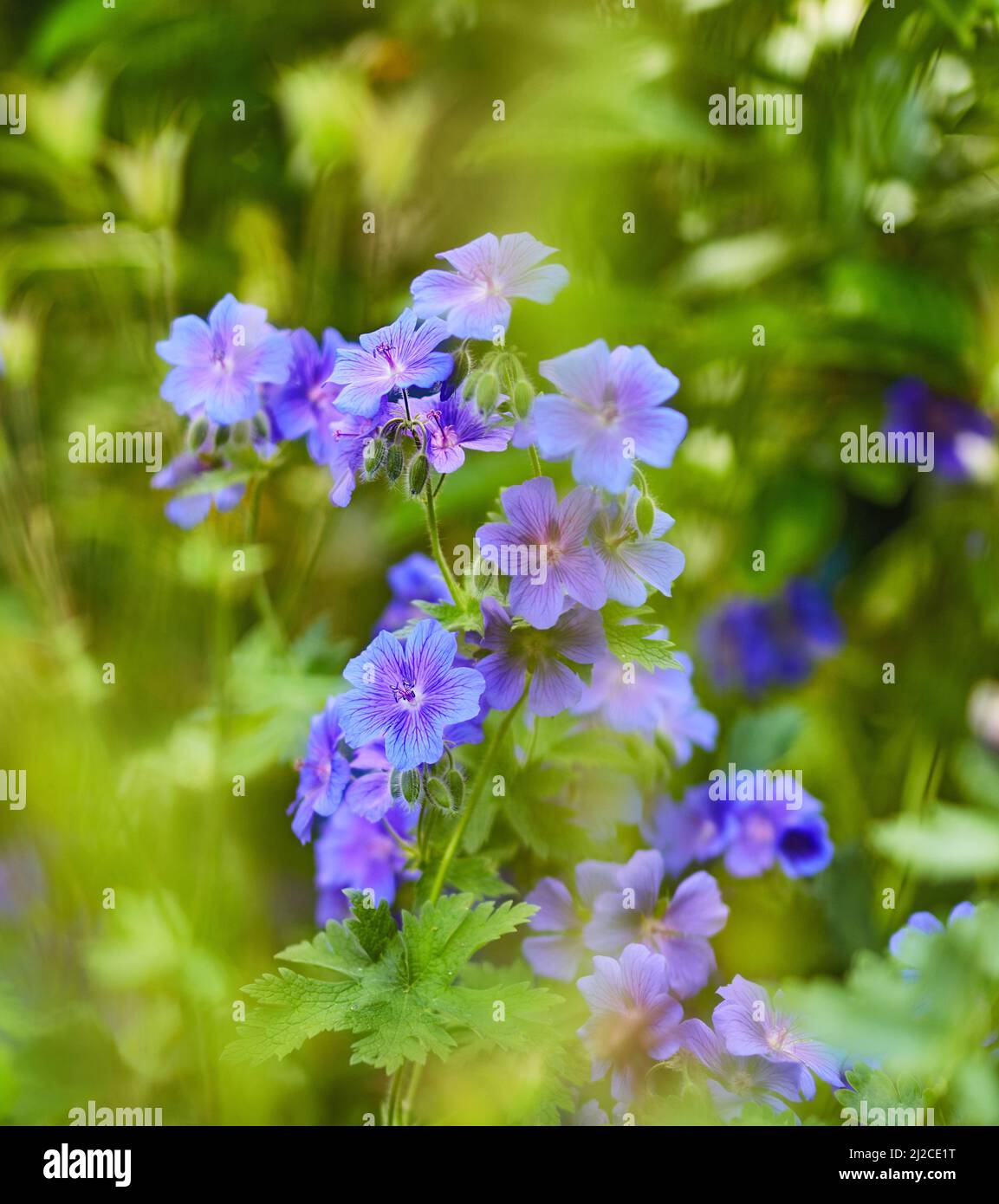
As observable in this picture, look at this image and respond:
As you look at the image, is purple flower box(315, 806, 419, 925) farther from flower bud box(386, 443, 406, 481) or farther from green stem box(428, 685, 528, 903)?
flower bud box(386, 443, 406, 481)

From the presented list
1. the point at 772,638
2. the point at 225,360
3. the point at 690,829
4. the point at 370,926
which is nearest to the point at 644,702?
the point at 690,829

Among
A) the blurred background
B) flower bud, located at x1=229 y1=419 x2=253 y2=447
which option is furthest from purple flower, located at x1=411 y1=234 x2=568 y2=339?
the blurred background

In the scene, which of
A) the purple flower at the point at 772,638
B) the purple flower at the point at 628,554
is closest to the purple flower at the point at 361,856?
the purple flower at the point at 628,554

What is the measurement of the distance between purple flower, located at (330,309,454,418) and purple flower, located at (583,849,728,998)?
30 centimetres

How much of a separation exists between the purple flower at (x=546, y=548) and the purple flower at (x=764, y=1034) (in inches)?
8.7

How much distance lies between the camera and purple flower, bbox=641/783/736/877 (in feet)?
2.45

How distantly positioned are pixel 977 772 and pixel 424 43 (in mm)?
1084

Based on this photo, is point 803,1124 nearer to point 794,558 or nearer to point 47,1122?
point 47,1122

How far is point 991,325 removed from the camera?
4.04 feet

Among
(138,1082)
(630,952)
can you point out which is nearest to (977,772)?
(630,952)

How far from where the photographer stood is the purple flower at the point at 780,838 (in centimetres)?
76

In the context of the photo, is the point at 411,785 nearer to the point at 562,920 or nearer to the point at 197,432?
the point at 562,920

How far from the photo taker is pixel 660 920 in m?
0.67

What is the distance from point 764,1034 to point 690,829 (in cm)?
18
